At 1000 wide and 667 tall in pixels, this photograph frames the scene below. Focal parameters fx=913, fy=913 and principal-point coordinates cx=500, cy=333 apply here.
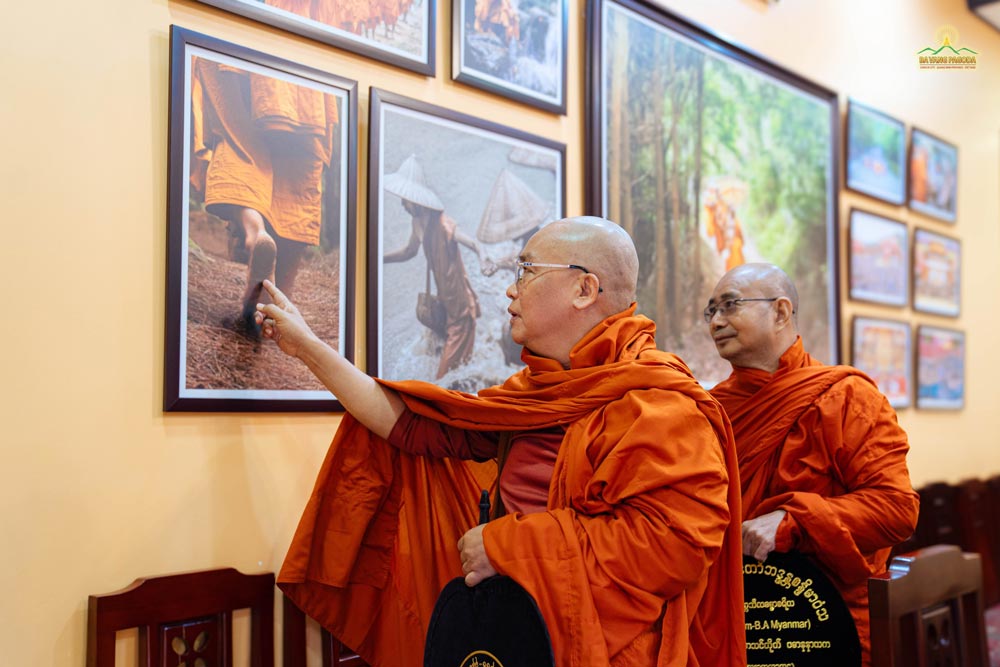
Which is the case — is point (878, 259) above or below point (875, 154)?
below

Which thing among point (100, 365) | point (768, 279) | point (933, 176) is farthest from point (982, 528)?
point (100, 365)

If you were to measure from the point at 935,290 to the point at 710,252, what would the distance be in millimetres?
2286

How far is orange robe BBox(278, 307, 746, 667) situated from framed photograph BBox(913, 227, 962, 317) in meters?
3.78

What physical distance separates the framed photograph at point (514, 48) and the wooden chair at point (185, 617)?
1725 mm

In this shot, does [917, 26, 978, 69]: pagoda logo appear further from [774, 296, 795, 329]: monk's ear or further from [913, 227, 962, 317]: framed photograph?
[774, 296, 795, 329]: monk's ear

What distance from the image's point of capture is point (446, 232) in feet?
9.71

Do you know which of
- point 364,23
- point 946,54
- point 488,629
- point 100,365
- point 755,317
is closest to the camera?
point 488,629

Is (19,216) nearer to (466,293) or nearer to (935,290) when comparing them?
(466,293)

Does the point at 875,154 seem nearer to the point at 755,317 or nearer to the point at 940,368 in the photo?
the point at 940,368

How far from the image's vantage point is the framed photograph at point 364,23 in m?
2.56

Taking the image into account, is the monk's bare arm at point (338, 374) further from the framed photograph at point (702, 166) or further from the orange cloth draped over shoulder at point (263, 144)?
the framed photograph at point (702, 166)

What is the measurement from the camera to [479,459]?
250 cm

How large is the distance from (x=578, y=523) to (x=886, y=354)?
3.67 metres

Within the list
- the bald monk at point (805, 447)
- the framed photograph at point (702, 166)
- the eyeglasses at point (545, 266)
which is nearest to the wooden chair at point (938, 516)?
the framed photograph at point (702, 166)
